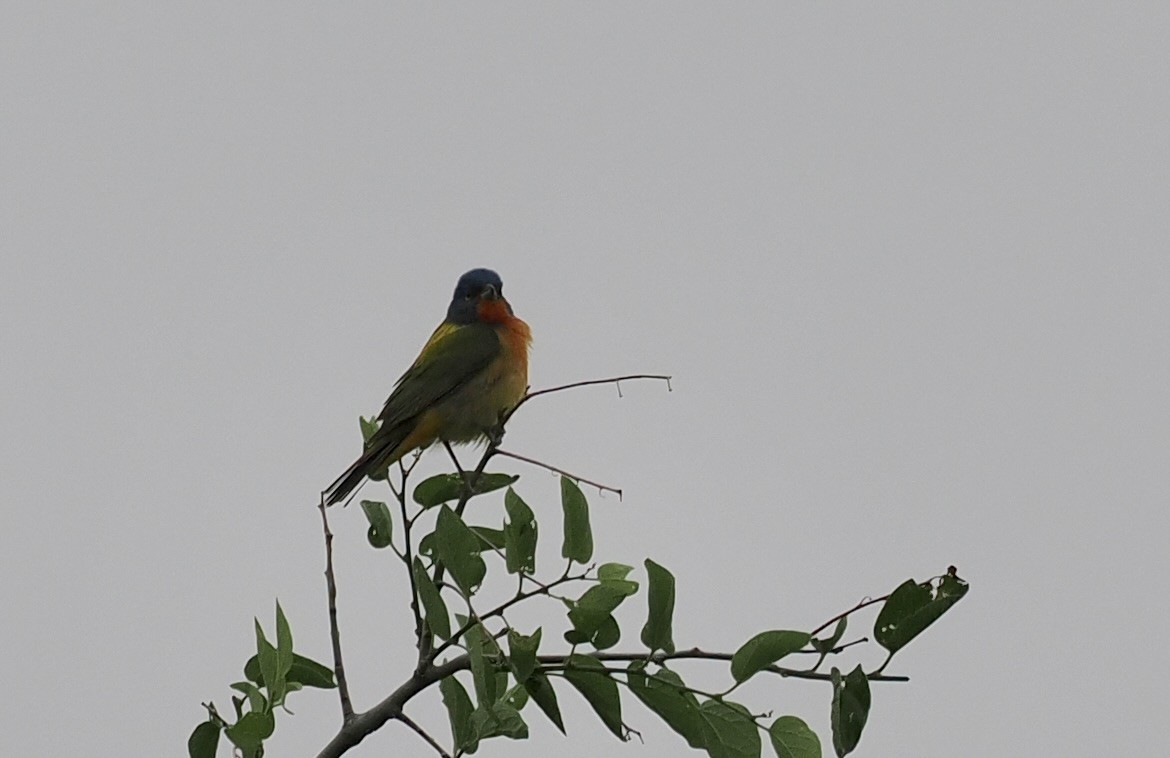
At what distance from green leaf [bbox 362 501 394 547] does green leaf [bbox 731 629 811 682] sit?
3.96ft

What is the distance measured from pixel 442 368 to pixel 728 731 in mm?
5421

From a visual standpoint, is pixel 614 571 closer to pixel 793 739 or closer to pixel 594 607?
pixel 594 607

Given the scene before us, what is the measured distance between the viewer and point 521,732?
3.26 m

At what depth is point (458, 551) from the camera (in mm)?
3684

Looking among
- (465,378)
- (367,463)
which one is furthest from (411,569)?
(465,378)

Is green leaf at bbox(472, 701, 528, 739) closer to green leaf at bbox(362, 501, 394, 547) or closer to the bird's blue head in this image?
green leaf at bbox(362, 501, 394, 547)

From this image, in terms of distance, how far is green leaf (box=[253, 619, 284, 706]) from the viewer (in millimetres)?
3740

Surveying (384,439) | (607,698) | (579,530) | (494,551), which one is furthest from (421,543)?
(384,439)

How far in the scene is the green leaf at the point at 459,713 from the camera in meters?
3.30

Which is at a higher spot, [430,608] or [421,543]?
[421,543]

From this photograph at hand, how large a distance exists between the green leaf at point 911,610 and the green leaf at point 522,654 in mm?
745

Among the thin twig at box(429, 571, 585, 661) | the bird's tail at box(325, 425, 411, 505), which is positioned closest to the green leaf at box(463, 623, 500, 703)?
the thin twig at box(429, 571, 585, 661)

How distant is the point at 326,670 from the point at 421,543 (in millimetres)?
426

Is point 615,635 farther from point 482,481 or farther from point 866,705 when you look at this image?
point 482,481
